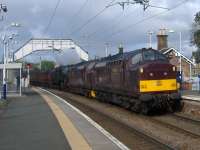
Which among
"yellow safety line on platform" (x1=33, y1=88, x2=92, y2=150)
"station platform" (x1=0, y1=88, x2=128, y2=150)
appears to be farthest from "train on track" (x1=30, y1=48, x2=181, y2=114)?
"yellow safety line on platform" (x1=33, y1=88, x2=92, y2=150)

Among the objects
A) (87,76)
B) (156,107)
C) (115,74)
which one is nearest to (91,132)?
(156,107)

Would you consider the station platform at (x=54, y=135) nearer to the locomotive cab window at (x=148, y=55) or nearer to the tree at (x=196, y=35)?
the locomotive cab window at (x=148, y=55)

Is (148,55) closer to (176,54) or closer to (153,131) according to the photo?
(153,131)

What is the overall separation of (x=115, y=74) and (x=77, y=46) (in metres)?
45.6

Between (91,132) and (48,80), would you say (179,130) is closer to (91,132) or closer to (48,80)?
(91,132)

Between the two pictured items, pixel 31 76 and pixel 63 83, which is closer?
pixel 63 83

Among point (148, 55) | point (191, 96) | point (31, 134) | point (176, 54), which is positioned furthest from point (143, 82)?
point (176, 54)

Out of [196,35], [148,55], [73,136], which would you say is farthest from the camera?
[196,35]

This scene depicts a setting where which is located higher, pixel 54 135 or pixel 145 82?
pixel 145 82

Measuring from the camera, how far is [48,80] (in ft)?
257

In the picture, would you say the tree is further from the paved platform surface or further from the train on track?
the paved platform surface

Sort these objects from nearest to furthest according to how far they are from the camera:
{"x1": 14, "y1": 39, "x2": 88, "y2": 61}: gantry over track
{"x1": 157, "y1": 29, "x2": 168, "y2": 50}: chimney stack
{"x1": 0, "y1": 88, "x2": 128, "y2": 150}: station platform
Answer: {"x1": 0, "y1": 88, "x2": 128, "y2": 150}: station platform
{"x1": 14, "y1": 39, "x2": 88, "y2": 61}: gantry over track
{"x1": 157, "y1": 29, "x2": 168, "y2": 50}: chimney stack

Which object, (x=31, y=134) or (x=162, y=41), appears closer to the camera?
(x=31, y=134)

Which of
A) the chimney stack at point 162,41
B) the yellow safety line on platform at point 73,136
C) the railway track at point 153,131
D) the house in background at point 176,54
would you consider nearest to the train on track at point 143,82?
the railway track at point 153,131
